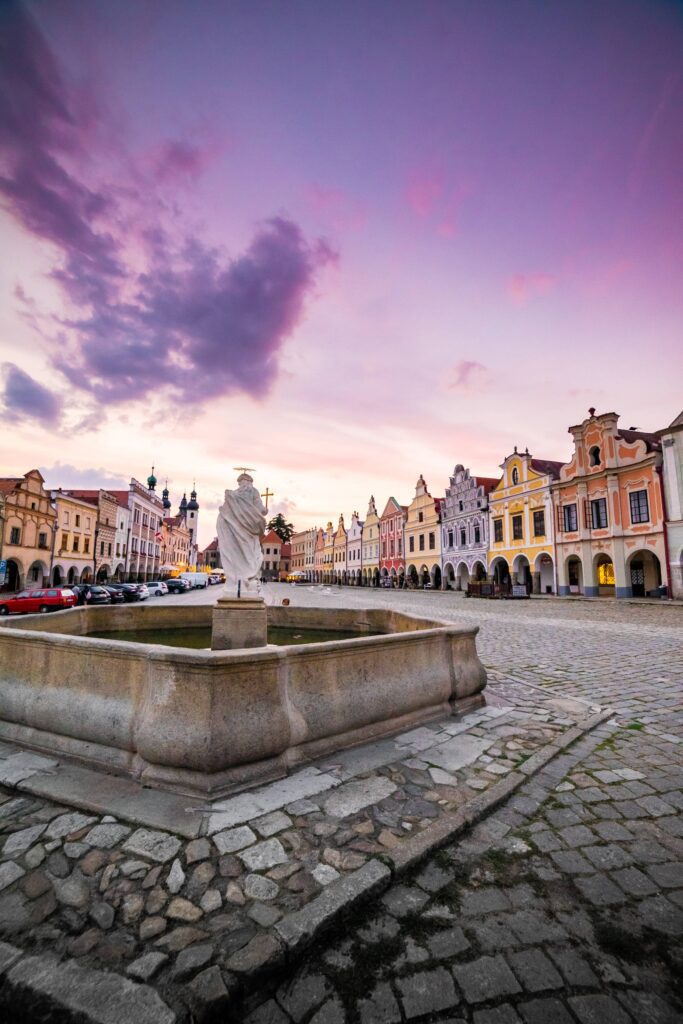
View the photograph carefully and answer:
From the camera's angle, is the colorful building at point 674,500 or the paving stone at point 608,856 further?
the colorful building at point 674,500

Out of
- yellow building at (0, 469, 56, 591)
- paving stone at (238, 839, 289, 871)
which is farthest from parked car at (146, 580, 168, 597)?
paving stone at (238, 839, 289, 871)

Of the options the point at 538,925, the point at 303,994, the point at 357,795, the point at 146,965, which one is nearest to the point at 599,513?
the point at 357,795

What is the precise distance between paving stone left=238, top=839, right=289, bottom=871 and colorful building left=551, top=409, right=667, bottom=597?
2906 centimetres

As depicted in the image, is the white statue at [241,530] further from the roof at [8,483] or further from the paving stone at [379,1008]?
A: the roof at [8,483]

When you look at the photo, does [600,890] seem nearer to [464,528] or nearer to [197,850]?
[197,850]

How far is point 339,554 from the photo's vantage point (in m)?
81.2

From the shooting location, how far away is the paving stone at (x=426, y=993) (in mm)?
1729

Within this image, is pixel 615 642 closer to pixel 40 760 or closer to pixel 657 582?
pixel 40 760

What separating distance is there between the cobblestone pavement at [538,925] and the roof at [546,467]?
33463 millimetres

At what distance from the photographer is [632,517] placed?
27406mm

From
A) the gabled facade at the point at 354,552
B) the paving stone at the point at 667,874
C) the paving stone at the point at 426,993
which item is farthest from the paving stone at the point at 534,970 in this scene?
the gabled facade at the point at 354,552

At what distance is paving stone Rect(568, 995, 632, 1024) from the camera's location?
1691 millimetres

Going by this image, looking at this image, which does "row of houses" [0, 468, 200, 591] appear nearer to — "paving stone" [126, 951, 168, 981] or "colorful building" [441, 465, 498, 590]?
"colorful building" [441, 465, 498, 590]

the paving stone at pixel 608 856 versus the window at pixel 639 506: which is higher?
the window at pixel 639 506
